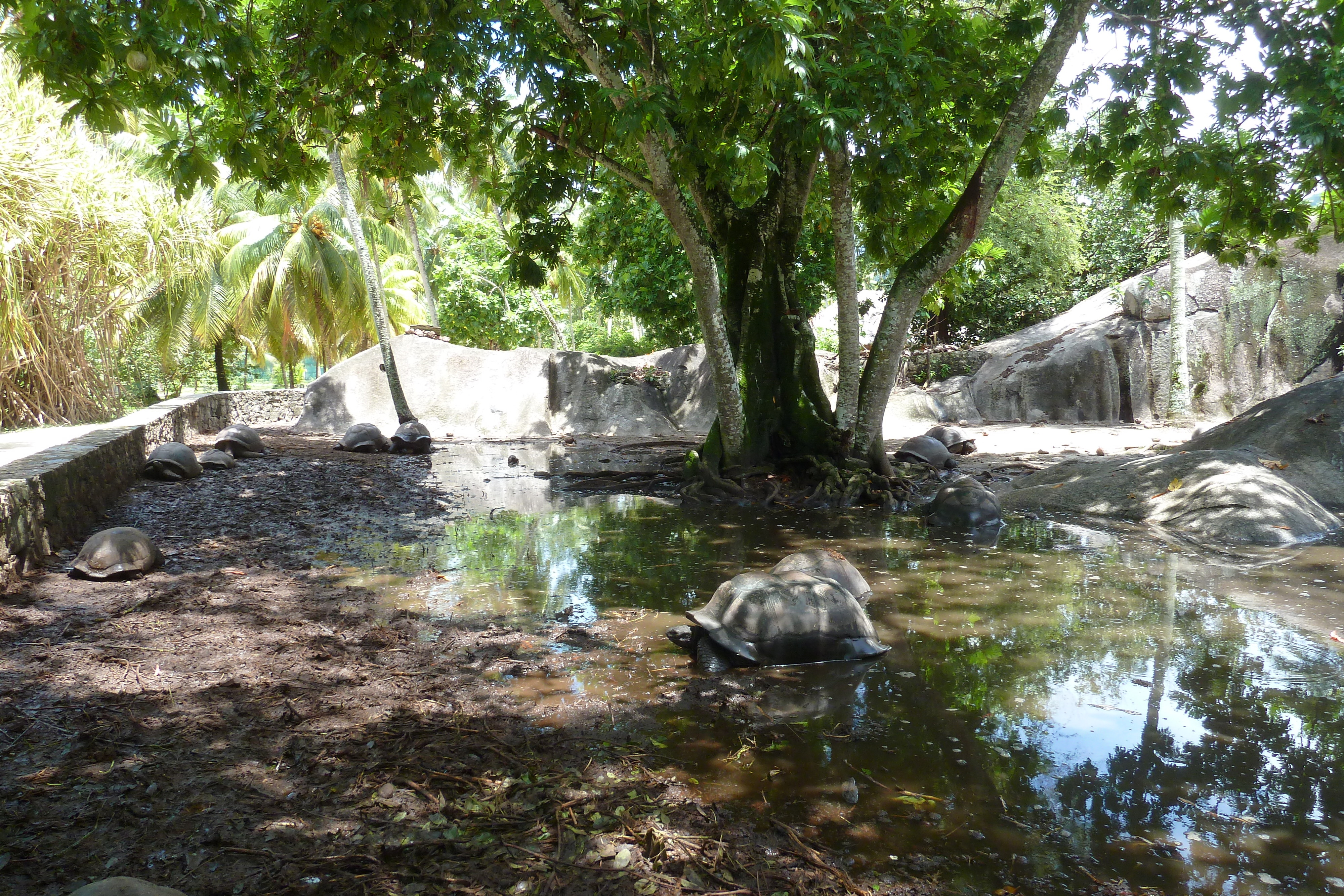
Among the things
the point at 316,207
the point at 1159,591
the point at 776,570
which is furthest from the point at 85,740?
the point at 316,207

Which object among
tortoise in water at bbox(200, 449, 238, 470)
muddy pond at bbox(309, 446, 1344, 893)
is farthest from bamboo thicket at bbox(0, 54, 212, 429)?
muddy pond at bbox(309, 446, 1344, 893)

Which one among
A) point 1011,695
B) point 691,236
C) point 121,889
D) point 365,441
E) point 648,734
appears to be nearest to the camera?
point 121,889

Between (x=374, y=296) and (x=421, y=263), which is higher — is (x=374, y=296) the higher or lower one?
the lower one

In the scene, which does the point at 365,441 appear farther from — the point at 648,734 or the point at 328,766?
the point at 648,734

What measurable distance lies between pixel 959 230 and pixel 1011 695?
5.79 meters

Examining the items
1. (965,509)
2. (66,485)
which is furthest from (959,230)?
(66,485)

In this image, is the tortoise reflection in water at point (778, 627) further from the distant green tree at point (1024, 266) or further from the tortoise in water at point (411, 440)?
the distant green tree at point (1024, 266)

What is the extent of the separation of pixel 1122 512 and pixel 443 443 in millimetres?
11657

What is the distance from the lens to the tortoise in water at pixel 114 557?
506 centimetres

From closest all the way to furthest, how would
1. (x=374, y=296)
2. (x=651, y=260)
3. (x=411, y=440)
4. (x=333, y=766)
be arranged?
(x=333, y=766) → (x=411, y=440) → (x=374, y=296) → (x=651, y=260)

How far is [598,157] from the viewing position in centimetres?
812

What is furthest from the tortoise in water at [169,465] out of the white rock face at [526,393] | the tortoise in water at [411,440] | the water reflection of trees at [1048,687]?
the white rock face at [526,393]

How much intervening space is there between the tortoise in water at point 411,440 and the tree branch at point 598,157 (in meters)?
6.51

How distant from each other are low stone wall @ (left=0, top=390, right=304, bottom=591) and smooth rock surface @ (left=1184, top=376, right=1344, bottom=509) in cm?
1003
